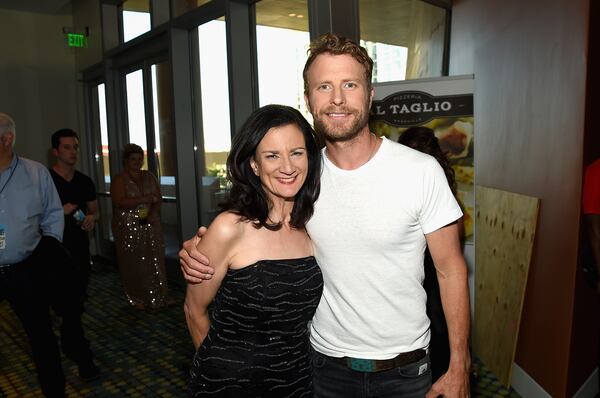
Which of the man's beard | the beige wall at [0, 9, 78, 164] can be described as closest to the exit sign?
the beige wall at [0, 9, 78, 164]

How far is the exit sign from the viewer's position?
7600 mm

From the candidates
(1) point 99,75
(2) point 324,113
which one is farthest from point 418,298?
(1) point 99,75

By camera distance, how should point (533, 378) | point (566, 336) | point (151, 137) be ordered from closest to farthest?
point (566, 336), point (533, 378), point (151, 137)

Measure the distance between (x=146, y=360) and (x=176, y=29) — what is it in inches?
142

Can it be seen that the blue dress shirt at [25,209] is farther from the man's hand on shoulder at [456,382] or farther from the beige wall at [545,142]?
the beige wall at [545,142]

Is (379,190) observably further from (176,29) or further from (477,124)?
(176,29)

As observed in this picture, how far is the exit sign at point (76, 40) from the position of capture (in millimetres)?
7600

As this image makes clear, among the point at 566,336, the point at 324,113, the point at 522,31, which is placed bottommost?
the point at 566,336

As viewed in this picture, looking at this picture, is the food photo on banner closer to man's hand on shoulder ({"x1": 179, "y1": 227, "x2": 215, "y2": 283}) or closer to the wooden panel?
the wooden panel

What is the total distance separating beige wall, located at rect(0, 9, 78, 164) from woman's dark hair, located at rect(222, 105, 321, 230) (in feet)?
23.3

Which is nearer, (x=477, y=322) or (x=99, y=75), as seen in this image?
(x=477, y=322)

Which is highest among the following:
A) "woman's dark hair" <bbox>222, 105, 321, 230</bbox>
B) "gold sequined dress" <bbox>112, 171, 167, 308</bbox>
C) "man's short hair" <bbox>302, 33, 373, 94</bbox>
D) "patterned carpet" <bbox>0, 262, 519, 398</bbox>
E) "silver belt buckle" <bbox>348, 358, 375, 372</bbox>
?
"man's short hair" <bbox>302, 33, 373, 94</bbox>

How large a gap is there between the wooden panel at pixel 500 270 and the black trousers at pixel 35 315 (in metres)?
2.93

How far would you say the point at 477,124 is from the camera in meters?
4.13
